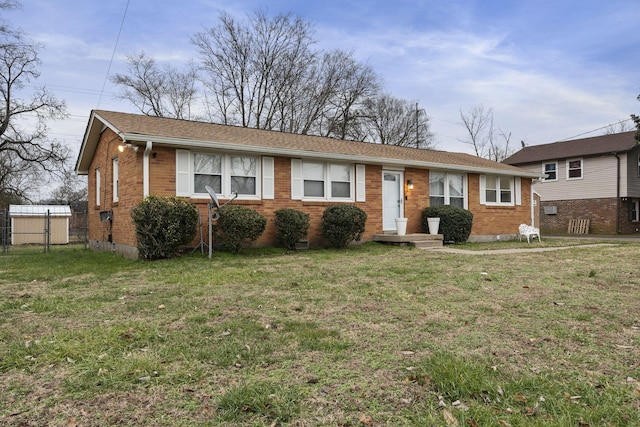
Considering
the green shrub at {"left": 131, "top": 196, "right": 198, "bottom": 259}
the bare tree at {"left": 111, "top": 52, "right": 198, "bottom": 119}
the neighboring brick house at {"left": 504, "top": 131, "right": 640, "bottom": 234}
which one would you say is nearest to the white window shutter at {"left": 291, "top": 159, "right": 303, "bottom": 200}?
the green shrub at {"left": 131, "top": 196, "right": 198, "bottom": 259}

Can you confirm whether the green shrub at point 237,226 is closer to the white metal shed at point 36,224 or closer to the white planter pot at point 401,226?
the white planter pot at point 401,226

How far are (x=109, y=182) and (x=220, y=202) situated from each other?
3.99 m

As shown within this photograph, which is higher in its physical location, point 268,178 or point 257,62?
point 257,62

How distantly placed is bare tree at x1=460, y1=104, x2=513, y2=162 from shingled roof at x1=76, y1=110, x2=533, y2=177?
76.4ft

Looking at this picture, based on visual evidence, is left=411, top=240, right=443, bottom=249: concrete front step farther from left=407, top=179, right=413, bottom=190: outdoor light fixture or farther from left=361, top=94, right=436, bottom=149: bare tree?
left=361, top=94, right=436, bottom=149: bare tree

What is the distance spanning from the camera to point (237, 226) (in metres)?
9.59

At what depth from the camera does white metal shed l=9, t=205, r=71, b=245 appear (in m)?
19.9

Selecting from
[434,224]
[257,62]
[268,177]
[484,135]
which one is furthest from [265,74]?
[484,135]

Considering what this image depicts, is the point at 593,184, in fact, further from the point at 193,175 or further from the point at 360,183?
the point at 193,175

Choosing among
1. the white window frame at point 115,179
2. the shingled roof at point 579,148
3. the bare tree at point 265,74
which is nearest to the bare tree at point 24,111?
the bare tree at point 265,74

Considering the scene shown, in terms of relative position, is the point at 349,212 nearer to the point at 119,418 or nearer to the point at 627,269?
the point at 627,269

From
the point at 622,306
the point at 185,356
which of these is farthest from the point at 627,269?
the point at 185,356

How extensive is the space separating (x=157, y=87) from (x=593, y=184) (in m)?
27.8

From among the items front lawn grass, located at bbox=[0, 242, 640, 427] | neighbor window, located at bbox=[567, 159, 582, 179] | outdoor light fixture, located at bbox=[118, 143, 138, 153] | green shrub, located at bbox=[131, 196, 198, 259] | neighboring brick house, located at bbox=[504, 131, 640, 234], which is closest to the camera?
front lawn grass, located at bbox=[0, 242, 640, 427]
